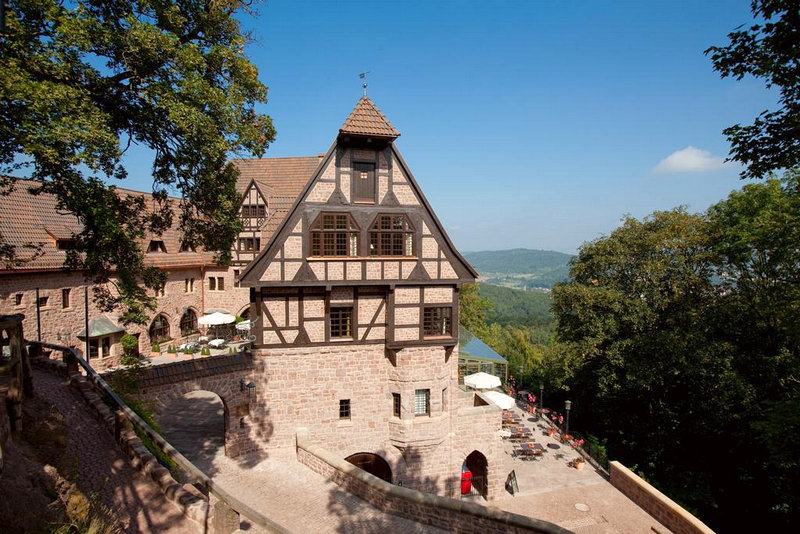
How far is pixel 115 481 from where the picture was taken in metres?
6.97

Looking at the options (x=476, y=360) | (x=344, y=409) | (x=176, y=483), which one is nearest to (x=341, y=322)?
(x=344, y=409)

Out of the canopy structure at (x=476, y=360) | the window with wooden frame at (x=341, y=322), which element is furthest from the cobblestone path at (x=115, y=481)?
the canopy structure at (x=476, y=360)

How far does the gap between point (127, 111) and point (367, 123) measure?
711 cm

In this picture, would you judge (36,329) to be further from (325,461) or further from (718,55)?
(718,55)

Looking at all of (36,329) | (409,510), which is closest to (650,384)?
(409,510)

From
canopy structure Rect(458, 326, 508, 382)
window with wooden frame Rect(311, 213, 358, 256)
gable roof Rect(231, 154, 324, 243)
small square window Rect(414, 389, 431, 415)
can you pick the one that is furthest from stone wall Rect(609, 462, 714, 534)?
gable roof Rect(231, 154, 324, 243)

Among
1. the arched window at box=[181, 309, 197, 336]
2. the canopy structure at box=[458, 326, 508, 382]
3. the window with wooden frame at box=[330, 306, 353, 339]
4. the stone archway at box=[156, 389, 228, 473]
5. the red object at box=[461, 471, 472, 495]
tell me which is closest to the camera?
the stone archway at box=[156, 389, 228, 473]

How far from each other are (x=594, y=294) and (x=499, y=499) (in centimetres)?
1170

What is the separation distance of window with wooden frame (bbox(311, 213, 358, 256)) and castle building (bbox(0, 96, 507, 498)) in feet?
0.11

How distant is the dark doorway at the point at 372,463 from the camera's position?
1534 cm

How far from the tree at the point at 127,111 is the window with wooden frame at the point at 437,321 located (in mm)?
6915

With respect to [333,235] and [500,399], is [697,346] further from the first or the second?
[333,235]

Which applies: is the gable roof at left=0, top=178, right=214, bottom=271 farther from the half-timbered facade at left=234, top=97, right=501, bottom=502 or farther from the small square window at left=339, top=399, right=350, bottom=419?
the small square window at left=339, top=399, right=350, bottom=419

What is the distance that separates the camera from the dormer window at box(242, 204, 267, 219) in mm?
23203
